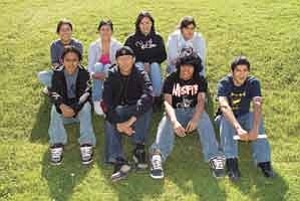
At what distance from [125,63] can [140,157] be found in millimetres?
1296

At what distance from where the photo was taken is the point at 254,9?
1291 centimetres

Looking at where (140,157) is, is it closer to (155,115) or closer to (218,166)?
(218,166)

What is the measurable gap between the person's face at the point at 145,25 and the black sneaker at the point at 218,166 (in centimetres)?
236

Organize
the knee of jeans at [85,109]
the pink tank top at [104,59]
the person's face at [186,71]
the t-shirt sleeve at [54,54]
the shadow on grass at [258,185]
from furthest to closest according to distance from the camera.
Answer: the t-shirt sleeve at [54,54], the pink tank top at [104,59], the knee of jeans at [85,109], the person's face at [186,71], the shadow on grass at [258,185]

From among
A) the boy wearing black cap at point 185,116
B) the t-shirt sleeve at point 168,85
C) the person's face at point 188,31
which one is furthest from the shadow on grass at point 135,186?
the person's face at point 188,31

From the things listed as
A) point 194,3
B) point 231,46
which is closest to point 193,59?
point 231,46

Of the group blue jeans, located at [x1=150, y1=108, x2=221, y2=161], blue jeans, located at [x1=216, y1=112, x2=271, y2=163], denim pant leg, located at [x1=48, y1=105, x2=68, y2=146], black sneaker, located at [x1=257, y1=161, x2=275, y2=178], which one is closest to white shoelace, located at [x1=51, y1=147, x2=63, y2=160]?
denim pant leg, located at [x1=48, y1=105, x2=68, y2=146]

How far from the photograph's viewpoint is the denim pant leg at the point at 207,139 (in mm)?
8180

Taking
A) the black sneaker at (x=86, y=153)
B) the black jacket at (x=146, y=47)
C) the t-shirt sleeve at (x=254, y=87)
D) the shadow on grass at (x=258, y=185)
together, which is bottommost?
the shadow on grass at (x=258, y=185)

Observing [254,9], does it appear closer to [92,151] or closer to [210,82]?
[210,82]

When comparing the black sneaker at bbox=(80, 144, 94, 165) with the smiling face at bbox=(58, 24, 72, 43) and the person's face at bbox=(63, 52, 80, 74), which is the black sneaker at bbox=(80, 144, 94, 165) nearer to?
the person's face at bbox=(63, 52, 80, 74)

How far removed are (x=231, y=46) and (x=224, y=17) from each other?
4.72ft

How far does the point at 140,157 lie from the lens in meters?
8.22

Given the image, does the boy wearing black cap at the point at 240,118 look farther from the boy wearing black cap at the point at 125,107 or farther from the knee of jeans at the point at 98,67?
the knee of jeans at the point at 98,67
